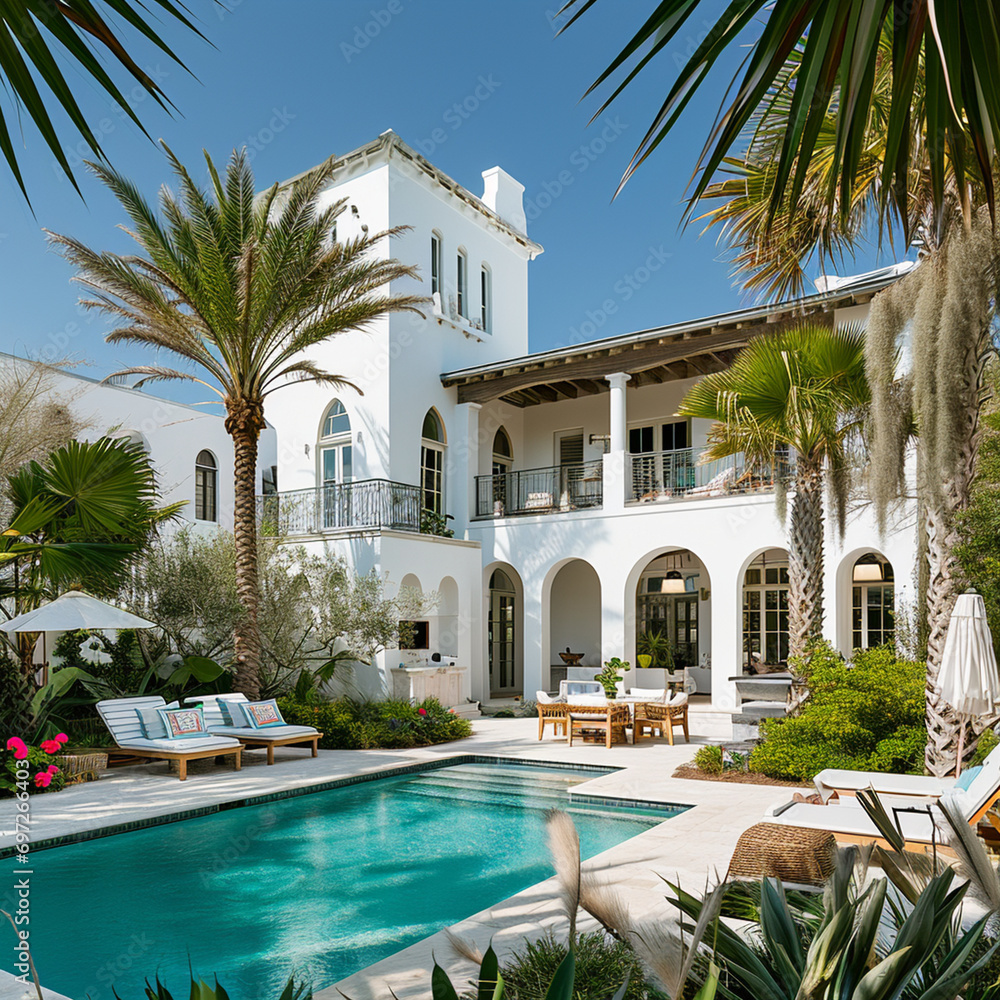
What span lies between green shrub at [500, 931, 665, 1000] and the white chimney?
20072 millimetres

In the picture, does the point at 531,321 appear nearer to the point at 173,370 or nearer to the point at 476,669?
the point at 476,669

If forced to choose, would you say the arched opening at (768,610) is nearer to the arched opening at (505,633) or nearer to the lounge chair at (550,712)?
the arched opening at (505,633)

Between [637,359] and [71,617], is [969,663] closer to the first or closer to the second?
[71,617]

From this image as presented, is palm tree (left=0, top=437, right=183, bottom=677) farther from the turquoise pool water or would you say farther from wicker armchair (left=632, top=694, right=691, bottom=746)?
wicker armchair (left=632, top=694, right=691, bottom=746)

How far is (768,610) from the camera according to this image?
1880 centimetres

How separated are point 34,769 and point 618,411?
38.8 ft

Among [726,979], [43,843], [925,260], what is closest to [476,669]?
[43,843]

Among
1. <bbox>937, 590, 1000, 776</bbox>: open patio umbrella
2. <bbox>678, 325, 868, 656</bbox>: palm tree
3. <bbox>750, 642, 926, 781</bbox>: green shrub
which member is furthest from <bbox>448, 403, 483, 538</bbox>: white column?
<bbox>937, 590, 1000, 776</bbox>: open patio umbrella

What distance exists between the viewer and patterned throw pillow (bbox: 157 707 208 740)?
36.1ft

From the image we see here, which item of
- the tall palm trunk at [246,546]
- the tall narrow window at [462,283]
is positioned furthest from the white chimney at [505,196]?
the tall palm trunk at [246,546]

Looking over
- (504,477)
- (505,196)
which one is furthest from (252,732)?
(505,196)

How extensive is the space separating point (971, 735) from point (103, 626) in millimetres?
9140

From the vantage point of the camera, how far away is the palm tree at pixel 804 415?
33.3 feet

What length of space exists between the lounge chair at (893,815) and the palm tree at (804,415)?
3.98 metres
